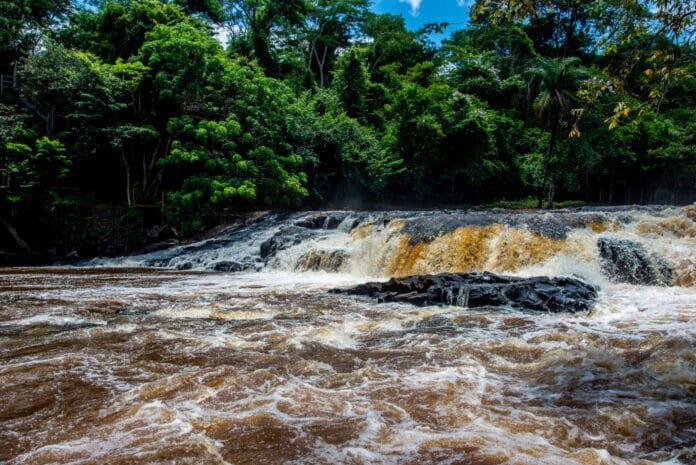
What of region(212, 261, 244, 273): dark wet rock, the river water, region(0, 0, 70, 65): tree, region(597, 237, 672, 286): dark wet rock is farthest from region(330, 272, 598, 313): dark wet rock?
region(0, 0, 70, 65): tree

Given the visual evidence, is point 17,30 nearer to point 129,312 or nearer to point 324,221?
point 324,221

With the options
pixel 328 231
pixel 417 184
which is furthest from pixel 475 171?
pixel 328 231

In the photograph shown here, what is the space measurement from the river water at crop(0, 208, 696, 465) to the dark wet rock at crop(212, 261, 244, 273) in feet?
13.7

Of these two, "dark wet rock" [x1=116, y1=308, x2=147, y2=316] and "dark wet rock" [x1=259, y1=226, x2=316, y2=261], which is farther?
"dark wet rock" [x1=259, y1=226, x2=316, y2=261]

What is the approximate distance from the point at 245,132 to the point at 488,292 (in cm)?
1259

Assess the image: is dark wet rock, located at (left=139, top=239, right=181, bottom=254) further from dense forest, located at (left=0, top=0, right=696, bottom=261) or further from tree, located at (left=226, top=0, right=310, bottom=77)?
tree, located at (left=226, top=0, right=310, bottom=77)

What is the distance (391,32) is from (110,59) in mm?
19771

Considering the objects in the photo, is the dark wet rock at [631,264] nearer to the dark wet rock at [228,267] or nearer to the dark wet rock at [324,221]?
the dark wet rock at [324,221]

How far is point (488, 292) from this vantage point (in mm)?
6590

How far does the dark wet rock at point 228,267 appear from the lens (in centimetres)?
1238

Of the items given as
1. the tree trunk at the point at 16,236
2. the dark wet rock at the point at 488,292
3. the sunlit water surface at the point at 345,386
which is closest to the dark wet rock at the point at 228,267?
the dark wet rock at the point at 488,292

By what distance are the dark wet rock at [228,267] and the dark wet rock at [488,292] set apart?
587 centimetres

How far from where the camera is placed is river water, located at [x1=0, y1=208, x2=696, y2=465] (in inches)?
91.6

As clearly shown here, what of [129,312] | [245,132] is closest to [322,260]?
[129,312]
